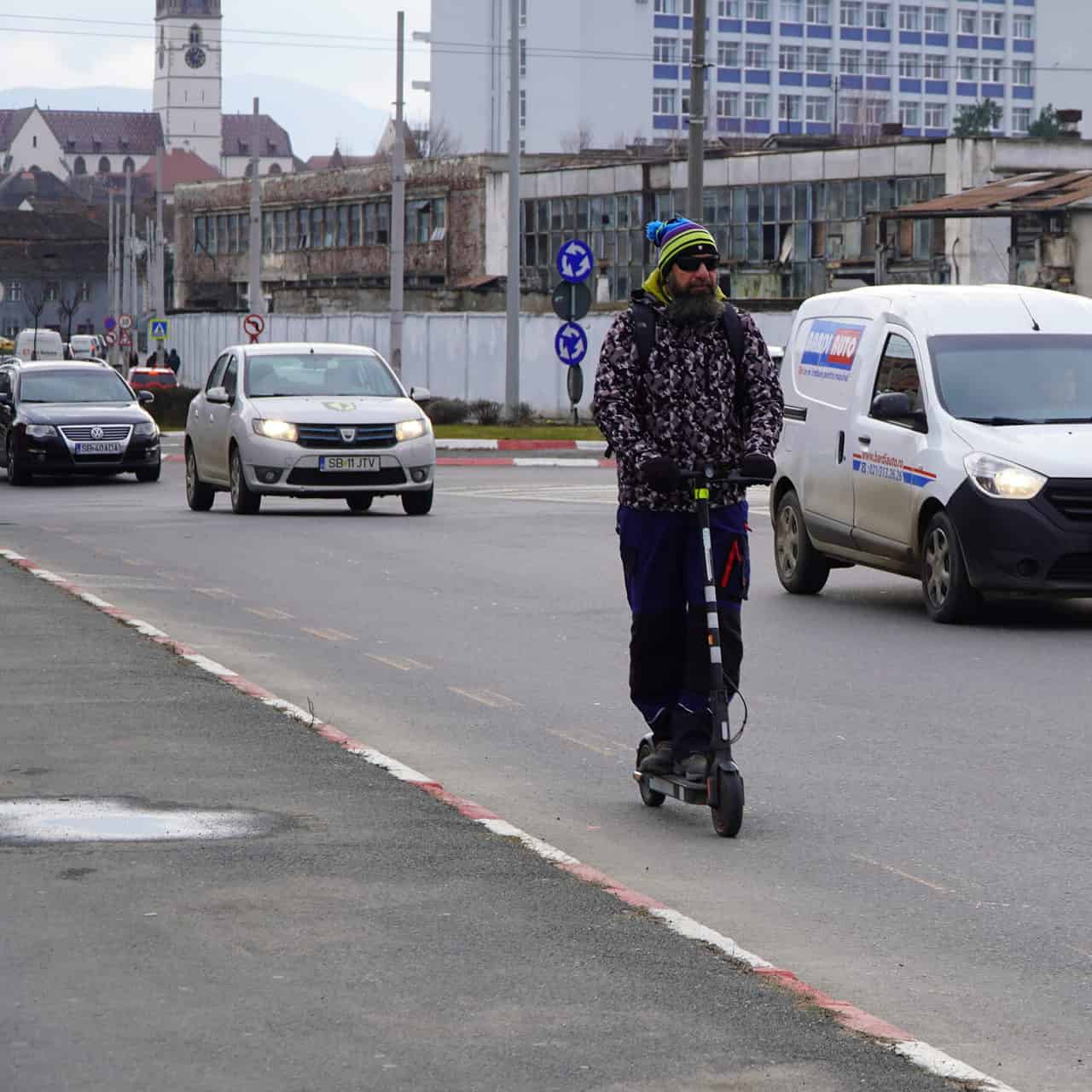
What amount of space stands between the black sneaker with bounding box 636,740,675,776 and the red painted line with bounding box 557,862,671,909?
993mm

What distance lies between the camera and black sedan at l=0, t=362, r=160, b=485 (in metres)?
30.8

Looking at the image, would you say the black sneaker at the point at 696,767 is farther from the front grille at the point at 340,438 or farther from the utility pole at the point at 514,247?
the utility pole at the point at 514,247

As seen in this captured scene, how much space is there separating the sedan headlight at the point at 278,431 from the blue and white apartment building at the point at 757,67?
131 meters

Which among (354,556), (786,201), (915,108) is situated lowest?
(354,556)

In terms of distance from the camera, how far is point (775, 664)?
12.4 m

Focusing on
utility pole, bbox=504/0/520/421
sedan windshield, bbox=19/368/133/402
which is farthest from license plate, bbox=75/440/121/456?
utility pole, bbox=504/0/520/421

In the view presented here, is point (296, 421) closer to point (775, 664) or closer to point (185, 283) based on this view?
point (775, 664)

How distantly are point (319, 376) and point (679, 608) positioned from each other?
17350 mm

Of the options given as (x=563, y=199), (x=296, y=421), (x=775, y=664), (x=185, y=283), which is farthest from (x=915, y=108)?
(x=775, y=664)

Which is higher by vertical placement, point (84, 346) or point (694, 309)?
point (84, 346)

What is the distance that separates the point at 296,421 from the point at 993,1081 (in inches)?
767

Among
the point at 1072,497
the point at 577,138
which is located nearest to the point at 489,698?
the point at 1072,497

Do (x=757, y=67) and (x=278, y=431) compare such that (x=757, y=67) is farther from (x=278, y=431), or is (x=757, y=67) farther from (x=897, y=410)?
(x=897, y=410)

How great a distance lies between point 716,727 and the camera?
7.87 m
